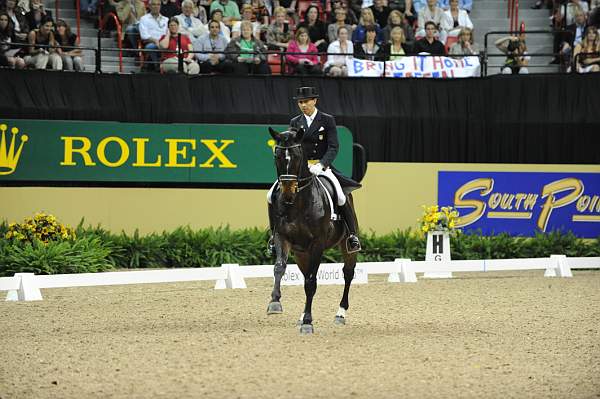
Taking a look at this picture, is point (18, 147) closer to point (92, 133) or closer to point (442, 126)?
point (92, 133)

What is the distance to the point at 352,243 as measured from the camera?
12000mm

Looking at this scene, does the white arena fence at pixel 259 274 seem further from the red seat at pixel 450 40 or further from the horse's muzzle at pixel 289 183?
the red seat at pixel 450 40

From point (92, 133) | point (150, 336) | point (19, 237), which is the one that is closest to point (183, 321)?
point (150, 336)

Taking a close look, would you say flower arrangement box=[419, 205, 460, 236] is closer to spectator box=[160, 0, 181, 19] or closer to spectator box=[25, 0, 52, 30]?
spectator box=[160, 0, 181, 19]

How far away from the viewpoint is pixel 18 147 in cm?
1802

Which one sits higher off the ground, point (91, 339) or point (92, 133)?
point (92, 133)

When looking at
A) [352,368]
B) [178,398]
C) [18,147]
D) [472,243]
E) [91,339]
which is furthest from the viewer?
[472,243]

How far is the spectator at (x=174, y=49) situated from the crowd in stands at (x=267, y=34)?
0.06ft

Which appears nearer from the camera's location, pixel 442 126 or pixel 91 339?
pixel 91 339

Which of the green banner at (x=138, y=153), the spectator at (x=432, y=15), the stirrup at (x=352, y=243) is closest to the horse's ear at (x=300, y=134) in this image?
the stirrup at (x=352, y=243)

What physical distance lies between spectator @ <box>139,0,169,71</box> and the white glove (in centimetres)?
872

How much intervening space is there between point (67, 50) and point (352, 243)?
8.88 meters

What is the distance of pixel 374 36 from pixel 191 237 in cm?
537

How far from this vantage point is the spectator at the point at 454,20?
21.3 m
